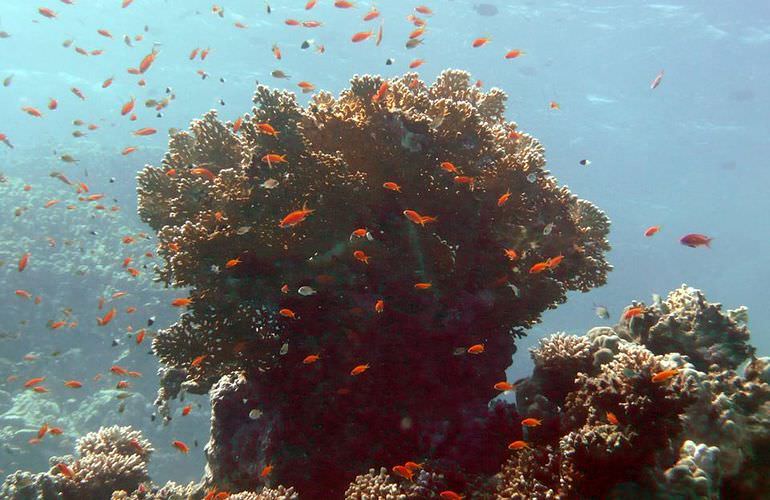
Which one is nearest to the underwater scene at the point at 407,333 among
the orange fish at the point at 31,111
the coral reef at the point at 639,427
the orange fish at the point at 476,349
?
the coral reef at the point at 639,427

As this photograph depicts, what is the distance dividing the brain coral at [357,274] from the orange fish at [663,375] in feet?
6.75

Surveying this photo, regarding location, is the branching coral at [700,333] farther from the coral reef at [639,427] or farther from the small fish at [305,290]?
the small fish at [305,290]

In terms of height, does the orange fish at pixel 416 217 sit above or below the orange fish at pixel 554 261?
above

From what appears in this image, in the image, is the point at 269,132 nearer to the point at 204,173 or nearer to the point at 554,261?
the point at 204,173

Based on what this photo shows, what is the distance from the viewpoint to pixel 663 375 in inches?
160

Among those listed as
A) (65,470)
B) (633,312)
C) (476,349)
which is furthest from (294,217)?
(65,470)

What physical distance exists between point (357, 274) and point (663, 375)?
3402mm

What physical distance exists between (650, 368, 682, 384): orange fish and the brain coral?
81.0 inches

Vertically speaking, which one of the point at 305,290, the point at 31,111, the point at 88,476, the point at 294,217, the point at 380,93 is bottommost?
the point at 88,476

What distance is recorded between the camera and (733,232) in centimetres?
6769

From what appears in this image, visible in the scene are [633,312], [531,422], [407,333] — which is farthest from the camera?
[633,312]

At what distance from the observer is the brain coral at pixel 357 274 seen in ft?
18.5

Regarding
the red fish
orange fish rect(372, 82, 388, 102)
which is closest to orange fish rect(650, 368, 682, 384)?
the red fish

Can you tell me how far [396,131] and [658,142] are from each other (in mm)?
50889
